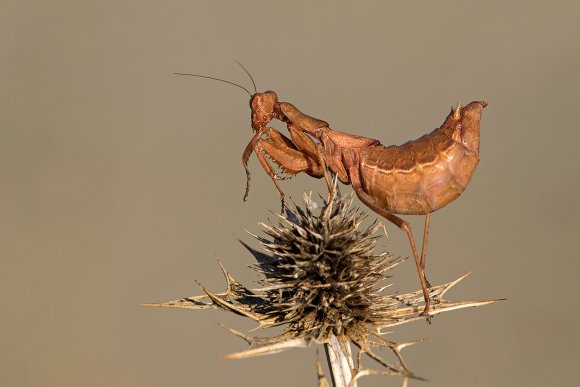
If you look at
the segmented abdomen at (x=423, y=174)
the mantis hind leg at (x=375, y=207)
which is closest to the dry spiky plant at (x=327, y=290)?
the mantis hind leg at (x=375, y=207)

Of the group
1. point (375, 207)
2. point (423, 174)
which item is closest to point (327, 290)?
point (375, 207)

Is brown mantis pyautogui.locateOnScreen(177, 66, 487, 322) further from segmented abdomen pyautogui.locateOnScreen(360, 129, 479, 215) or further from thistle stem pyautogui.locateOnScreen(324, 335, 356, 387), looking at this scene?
thistle stem pyautogui.locateOnScreen(324, 335, 356, 387)

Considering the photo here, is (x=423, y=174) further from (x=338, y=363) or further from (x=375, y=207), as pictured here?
(x=338, y=363)

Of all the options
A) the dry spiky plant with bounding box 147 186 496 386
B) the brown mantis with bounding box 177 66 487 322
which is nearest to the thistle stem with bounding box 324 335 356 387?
the dry spiky plant with bounding box 147 186 496 386

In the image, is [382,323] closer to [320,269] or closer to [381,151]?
[320,269]

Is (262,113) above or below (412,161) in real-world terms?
above

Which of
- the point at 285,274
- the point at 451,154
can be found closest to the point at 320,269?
the point at 285,274
